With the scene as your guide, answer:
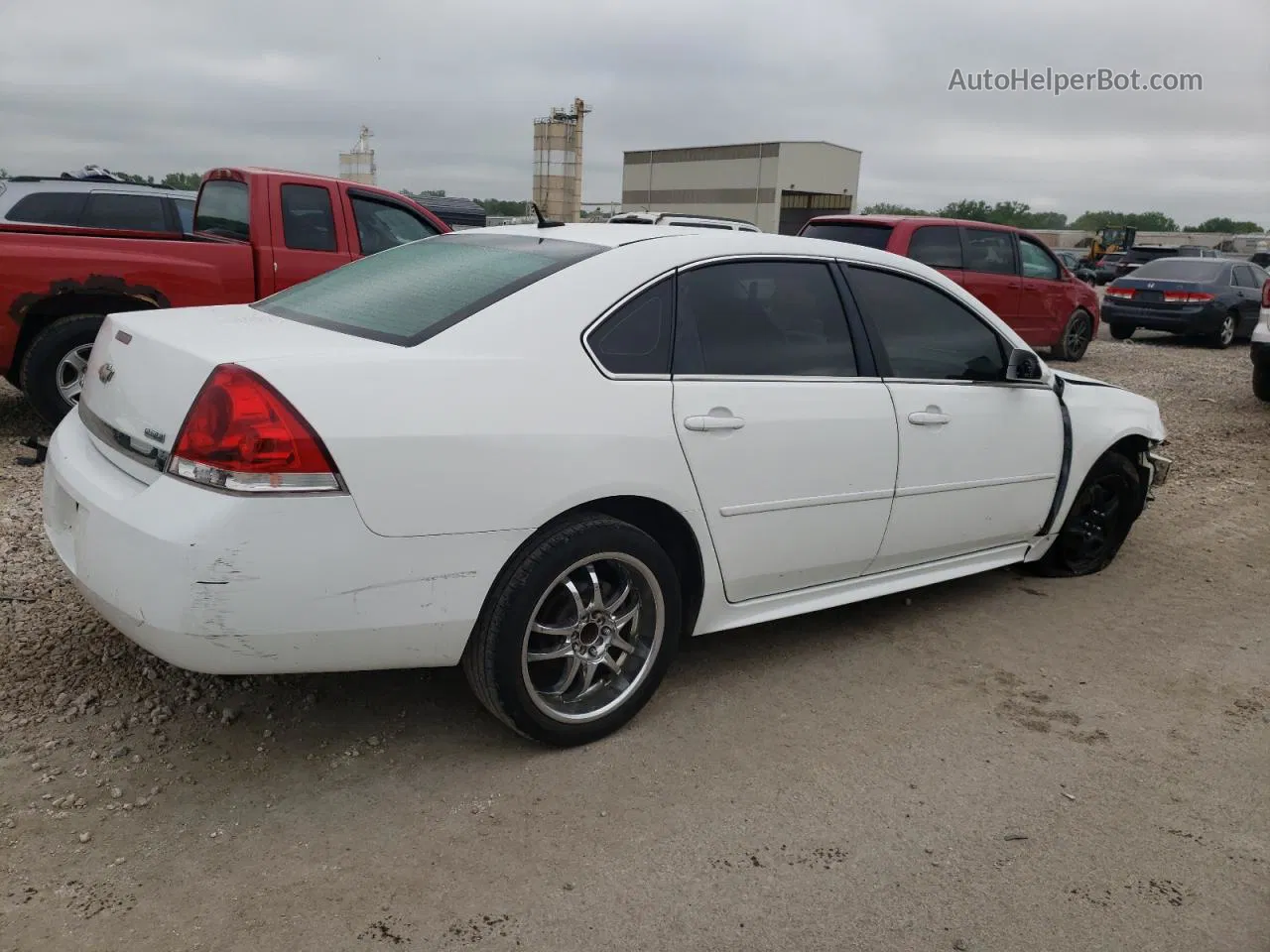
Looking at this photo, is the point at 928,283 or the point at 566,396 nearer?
the point at 566,396

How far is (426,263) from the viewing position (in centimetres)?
355

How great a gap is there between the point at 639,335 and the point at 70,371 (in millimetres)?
4626

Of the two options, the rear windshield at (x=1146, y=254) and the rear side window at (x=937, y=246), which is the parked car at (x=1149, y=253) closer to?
the rear windshield at (x=1146, y=254)

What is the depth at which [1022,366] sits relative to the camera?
4.30 metres

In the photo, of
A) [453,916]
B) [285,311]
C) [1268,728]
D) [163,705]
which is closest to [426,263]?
[285,311]

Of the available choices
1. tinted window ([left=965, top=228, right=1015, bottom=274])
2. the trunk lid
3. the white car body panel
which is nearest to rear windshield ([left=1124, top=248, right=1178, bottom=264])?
tinted window ([left=965, top=228, right=1015, bottom=274])

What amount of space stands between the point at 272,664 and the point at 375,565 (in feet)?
1.23

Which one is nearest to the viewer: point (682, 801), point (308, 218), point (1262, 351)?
point (682, 801)

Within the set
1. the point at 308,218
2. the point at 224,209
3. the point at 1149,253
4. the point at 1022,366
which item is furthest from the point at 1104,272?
the point at 1022,366

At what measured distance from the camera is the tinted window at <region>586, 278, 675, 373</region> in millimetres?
3070

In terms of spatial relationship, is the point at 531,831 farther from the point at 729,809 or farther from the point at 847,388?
the point at 847,388

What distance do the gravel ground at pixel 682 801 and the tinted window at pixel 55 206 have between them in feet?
24.6

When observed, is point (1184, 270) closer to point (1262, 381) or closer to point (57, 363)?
point (1262, 381)

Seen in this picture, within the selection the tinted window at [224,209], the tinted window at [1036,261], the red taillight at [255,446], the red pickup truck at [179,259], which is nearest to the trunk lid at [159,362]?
the red taillight at [255,446]
